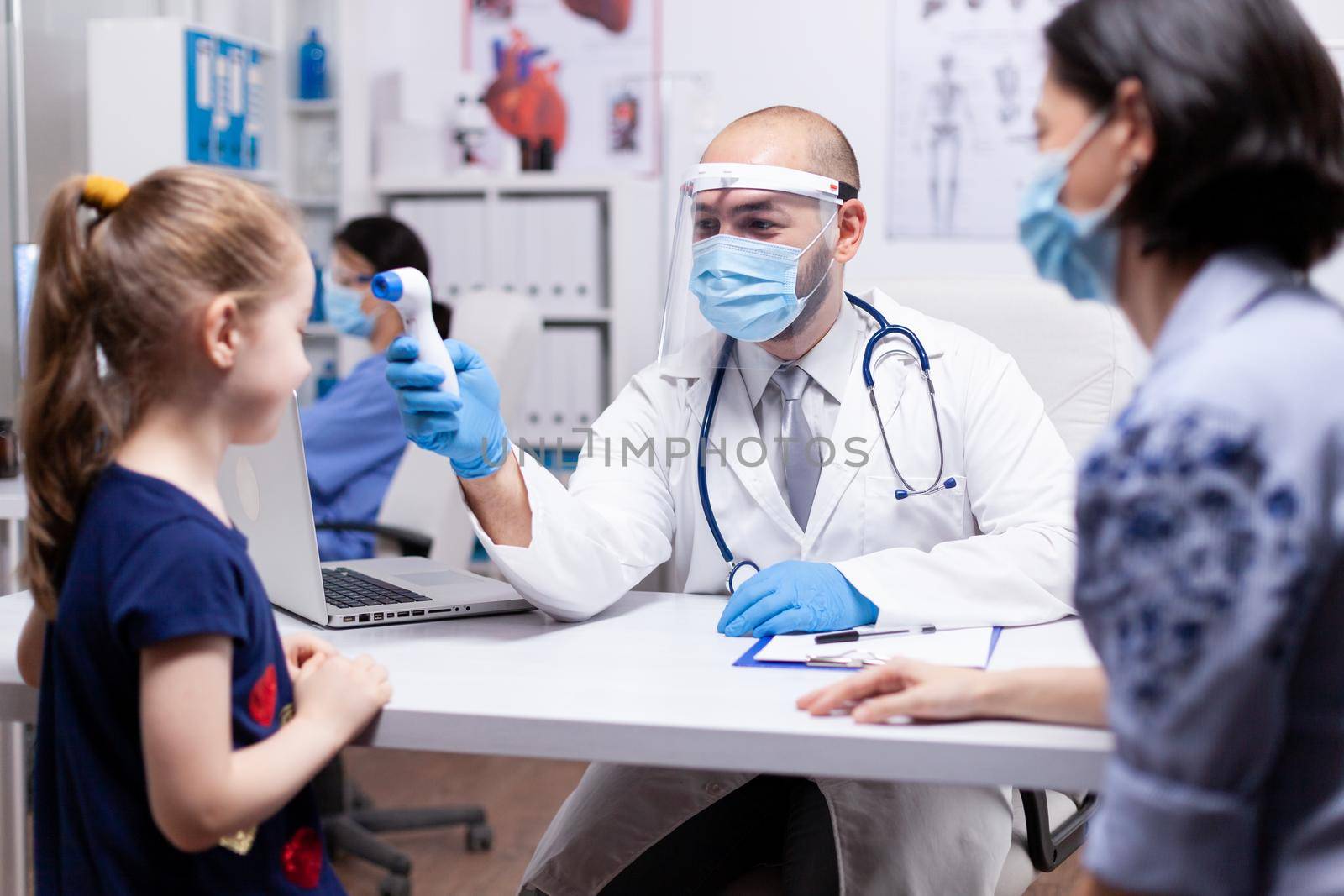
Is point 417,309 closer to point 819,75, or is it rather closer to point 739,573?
point 739,573

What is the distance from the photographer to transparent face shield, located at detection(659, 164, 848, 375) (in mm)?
1462

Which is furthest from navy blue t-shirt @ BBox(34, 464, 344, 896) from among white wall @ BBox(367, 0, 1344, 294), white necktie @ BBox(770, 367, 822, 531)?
white wall @ BBox(367, 0, 1344, 294)

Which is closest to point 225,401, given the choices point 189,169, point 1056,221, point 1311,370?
point 189,169

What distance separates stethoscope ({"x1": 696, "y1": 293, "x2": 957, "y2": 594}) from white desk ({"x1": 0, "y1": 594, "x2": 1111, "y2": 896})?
0.31m

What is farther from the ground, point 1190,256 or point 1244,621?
point 1190,256

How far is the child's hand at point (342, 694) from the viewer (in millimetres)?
941

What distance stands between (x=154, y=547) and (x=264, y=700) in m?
0.15

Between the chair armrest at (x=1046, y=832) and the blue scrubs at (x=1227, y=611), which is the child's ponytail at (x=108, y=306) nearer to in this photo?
the blue scrubs at (x=1227, y=611)

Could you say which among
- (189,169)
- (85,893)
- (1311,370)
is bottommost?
(85,893)

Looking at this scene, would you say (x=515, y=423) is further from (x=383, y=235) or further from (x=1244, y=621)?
(x=1244, y=621)

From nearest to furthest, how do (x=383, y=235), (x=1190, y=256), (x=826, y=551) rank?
(x=1190, y=256) → (x=826, y=551) → (x=383, y=235)

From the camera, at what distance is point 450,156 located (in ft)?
12.9

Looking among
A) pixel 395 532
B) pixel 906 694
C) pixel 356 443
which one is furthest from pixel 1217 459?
pixel 356 443

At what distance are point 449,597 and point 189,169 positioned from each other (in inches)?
23.6
